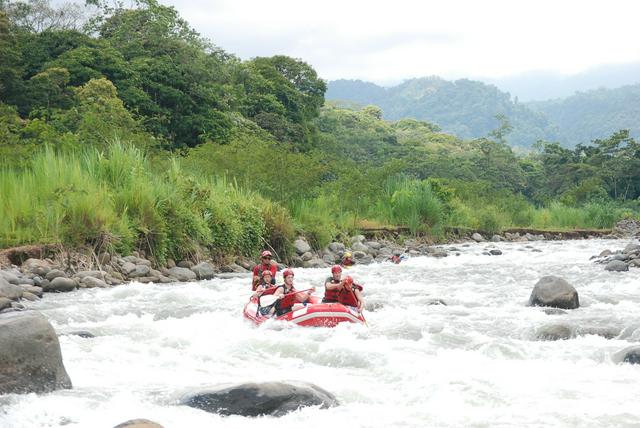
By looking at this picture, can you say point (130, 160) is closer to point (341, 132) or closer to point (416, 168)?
point (416, 168)

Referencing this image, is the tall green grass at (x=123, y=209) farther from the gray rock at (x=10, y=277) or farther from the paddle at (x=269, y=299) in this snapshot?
the paddle at (x=269, y=299)

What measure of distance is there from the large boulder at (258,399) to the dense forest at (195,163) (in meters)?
8.31

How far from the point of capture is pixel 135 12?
40.7m

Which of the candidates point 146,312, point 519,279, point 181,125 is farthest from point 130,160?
point 181,125

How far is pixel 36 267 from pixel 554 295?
29.0 ft

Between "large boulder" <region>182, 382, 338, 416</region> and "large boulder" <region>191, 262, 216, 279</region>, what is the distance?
8753mm

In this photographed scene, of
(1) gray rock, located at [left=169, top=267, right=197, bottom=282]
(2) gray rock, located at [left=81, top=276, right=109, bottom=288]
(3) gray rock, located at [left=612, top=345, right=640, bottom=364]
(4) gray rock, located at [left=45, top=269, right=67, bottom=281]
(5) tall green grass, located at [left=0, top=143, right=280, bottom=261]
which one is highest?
(5) tall green grass, located at [left=0, top=143, right=280, bottom=261]

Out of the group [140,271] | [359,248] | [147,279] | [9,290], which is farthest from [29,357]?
[359,248]

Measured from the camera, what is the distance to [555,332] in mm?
8617

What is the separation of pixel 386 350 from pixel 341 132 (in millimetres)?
60851

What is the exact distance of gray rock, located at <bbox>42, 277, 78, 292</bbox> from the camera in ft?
39.0

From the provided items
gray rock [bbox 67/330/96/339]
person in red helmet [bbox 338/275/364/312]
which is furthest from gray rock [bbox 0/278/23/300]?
person in red helmet [bbox 338/275/364/312]

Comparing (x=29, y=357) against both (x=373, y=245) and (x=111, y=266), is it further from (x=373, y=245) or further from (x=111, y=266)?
(x=373, y=245)

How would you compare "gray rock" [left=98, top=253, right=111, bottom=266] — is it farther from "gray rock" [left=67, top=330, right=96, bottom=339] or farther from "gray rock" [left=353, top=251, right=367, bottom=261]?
"gray rock" [left=353, top=251, right=367, bottom=261]
